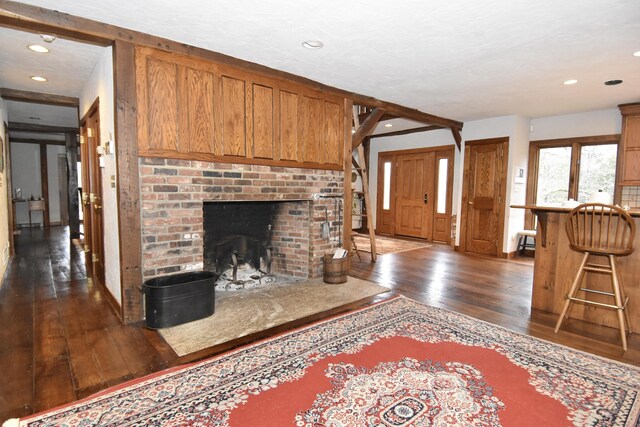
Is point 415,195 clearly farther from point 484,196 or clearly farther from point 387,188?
point 484,196

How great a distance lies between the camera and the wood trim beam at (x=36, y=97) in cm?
446

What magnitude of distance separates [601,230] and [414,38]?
7.27 ft

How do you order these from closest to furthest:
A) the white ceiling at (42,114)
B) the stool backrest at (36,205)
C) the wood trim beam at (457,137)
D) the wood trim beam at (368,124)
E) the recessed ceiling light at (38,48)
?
the recessed ceiling light at (38,48)
the wood trim beam at (368,124)
the white ceiling at (42,114)
the wood trim beam at (457,137)
the stool backrest at (36,205)

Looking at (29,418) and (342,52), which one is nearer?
(29,418)

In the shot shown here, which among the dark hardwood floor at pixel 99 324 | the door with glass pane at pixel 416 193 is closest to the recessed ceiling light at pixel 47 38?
the dark hardwood floor at pixel 99 324

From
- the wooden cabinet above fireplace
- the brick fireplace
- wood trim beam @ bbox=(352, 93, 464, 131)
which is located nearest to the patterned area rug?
the brick fireplace

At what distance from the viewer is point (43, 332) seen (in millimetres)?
2715

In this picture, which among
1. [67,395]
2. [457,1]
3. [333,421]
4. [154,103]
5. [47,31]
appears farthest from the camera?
[154,103]

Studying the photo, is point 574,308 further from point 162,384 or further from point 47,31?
point 47,31

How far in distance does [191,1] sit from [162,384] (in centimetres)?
247

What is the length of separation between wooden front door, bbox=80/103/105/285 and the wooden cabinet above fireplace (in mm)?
1162

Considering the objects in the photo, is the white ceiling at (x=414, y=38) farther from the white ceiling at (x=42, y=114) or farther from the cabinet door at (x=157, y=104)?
the white ceiling at (x=42, y=114)

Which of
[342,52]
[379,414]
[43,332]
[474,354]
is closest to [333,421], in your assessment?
[379,414]

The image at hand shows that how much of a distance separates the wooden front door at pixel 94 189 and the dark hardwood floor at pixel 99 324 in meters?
0.26
